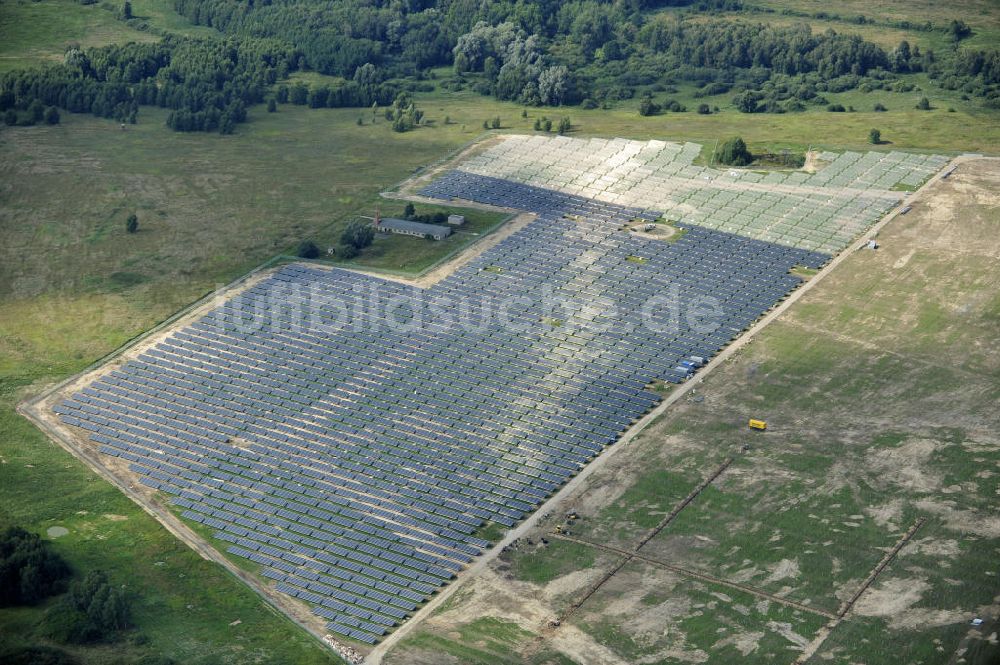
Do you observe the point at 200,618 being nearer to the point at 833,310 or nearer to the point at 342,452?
the point at 342,452

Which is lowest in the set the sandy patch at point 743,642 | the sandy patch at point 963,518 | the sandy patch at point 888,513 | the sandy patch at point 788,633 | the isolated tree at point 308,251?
the sandy patch at point 743,642

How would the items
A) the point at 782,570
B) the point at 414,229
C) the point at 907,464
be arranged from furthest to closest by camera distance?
the point at 414,229 < the point at 907,464 < the point at 782,570

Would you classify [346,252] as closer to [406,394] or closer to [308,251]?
[308,251]

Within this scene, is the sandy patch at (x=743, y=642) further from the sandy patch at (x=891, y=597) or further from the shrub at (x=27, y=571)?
the shrub at (x=27, y=571)

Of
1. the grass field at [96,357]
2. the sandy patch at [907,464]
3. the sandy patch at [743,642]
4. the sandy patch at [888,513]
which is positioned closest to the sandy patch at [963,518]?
the sandy patch at [888,513]

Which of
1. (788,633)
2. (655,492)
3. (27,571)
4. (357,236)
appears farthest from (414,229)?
(788,633)

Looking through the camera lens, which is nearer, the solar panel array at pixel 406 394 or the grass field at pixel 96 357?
the grass field at pixel 96 357

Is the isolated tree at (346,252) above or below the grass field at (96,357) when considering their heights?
above
